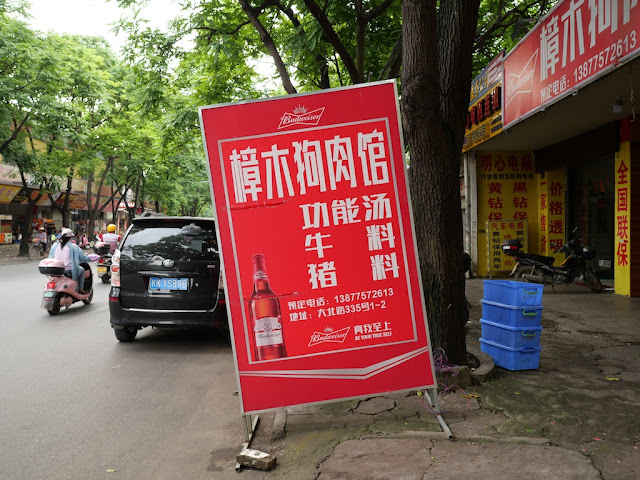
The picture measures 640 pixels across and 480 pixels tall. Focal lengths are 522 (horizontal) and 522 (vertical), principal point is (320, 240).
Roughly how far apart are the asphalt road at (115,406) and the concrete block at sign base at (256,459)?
0.33ft

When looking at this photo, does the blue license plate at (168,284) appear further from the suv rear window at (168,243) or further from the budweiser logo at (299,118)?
the budweiser logo at (299,118)

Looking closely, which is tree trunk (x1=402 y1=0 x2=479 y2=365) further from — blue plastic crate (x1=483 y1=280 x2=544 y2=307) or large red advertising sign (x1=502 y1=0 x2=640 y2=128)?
large red advertising sign (x1=502 y1=0 x2=640 y2=128)

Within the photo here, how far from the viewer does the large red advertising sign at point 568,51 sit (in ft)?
18.2

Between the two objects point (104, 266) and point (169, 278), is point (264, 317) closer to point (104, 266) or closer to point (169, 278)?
point (169, 278)

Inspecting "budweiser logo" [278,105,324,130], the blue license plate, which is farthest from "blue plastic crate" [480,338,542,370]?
the blue license plate

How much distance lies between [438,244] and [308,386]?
70.7 inches

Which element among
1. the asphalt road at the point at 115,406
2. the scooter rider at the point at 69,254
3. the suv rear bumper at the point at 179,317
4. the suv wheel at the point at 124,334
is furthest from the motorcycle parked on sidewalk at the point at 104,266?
the suv rear bumper at the point at 179,317

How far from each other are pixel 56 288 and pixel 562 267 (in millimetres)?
9855

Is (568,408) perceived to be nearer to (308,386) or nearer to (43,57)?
(308,386)

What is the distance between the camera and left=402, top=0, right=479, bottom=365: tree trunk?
4.54 meters

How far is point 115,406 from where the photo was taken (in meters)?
4.59

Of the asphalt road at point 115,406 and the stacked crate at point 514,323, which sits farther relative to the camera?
the stacked crate at point 514,323

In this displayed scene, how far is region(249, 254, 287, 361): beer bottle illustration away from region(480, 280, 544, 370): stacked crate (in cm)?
236

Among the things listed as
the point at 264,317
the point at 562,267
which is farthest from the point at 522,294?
the point at 562,267
